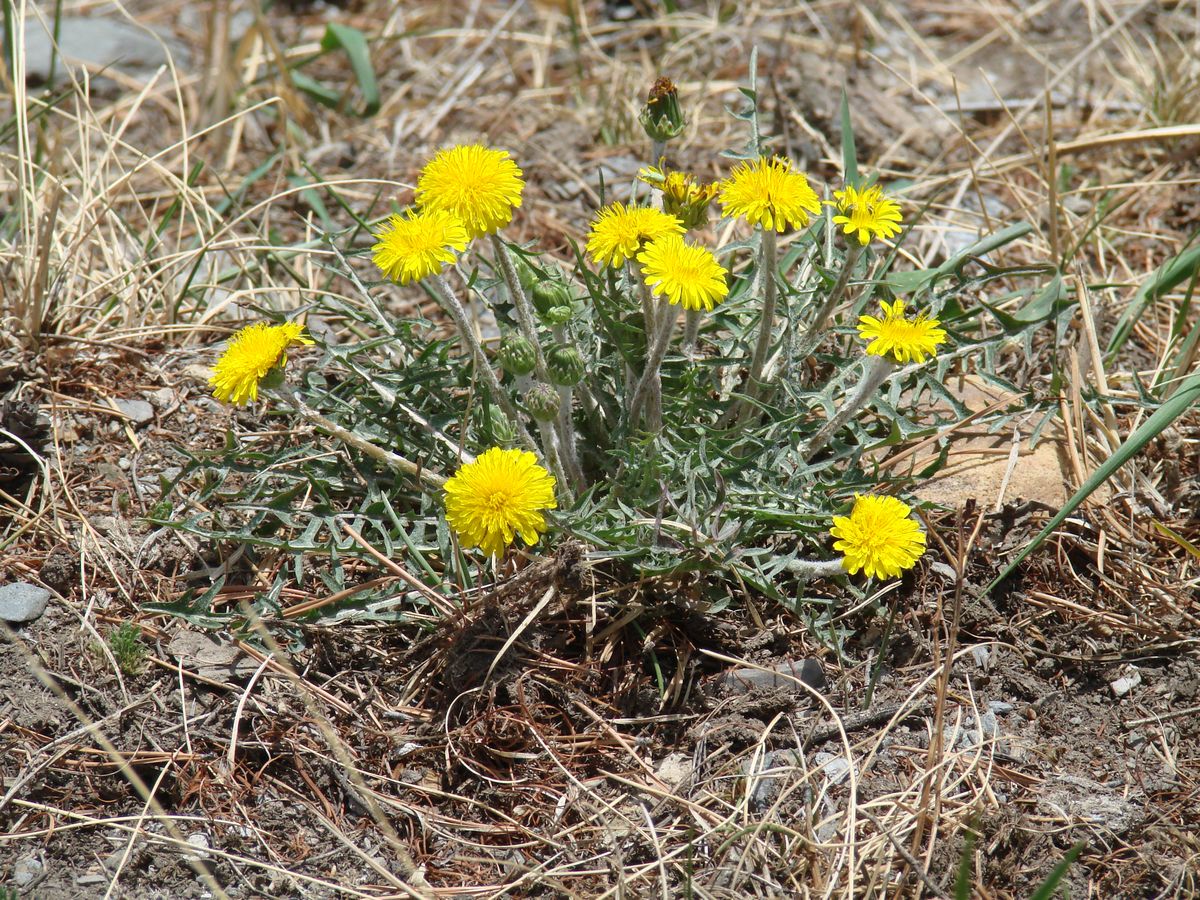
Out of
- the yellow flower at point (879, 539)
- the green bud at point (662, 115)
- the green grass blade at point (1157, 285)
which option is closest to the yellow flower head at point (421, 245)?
the green bud at point (662, 115)

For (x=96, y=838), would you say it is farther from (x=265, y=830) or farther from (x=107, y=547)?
(x=107, y=547)

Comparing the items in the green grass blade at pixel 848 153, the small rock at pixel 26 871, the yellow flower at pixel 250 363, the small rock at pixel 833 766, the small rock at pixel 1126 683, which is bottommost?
the small rock at pixel 26 871

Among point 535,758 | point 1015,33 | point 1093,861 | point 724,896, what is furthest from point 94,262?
point 1015,33

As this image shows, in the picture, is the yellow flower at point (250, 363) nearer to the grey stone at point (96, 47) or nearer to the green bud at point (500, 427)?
the green bud at point (500, 427)

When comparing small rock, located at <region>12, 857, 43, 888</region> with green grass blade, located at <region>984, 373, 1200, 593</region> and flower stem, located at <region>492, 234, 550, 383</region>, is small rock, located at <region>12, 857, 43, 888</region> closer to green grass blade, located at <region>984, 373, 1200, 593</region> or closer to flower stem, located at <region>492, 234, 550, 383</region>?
flower stem, located at <region>492, 234, 550, 383</region>

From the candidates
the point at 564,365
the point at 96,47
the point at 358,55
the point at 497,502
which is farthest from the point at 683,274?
the point at 96,47

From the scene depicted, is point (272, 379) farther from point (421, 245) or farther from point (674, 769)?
point (674, 769)

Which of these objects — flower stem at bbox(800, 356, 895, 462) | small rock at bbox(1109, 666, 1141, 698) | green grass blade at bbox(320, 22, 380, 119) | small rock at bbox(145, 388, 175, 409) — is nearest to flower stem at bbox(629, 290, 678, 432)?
flower stem at bbox(800, 356, 895, 462)
